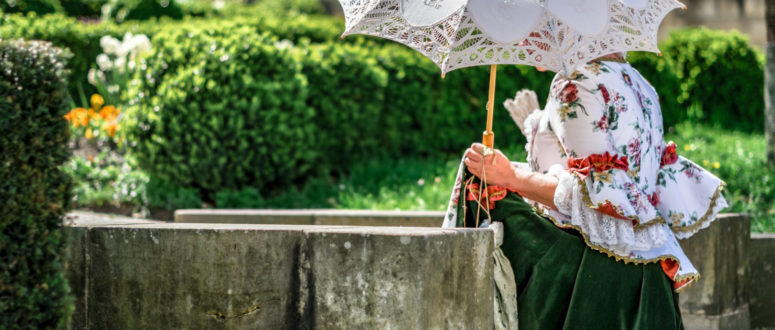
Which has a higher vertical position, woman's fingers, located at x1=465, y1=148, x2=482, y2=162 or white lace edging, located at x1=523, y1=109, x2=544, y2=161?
white lace edging, located at x1=523, y1=109, x2=544, y2=161

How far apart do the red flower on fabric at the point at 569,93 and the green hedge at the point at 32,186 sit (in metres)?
1.72

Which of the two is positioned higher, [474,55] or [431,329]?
[474,55]

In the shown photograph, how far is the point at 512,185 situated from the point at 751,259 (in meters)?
2.52

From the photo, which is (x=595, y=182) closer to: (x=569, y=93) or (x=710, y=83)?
(x=569, y=93)

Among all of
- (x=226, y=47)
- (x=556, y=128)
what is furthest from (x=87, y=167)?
(x=556, y=128)

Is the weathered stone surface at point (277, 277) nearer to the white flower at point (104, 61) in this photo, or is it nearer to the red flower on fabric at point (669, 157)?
the red flower on fabric at point (669, 157)

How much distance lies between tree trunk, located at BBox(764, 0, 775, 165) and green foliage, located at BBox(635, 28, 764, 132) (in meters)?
2.37

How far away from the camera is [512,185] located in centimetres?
308

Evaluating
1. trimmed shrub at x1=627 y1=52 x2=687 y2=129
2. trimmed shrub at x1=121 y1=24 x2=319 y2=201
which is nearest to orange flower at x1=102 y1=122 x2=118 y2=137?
trimmed shrub at x1=121 y1=24 x2=319 y2=201

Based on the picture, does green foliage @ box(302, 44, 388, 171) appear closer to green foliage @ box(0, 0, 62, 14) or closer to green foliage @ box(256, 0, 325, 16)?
green foliage @ box(0, 0, 62, 14)

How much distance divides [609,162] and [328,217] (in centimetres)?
258

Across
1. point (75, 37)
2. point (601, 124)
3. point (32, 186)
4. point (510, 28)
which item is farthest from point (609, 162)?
point (75, 37)

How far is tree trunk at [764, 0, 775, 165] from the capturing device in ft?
22.0

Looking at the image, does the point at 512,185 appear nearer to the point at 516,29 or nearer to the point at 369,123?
the point at 516,29
